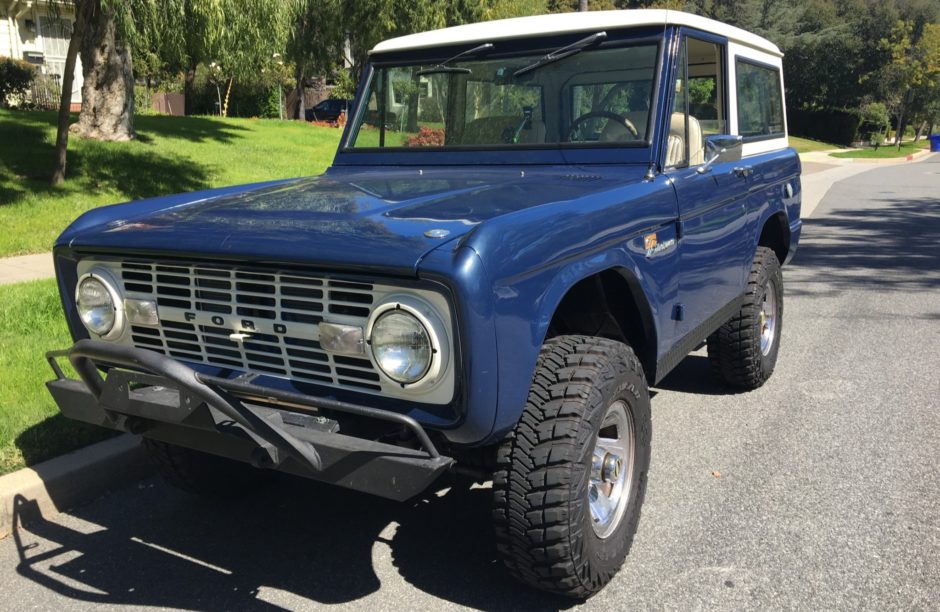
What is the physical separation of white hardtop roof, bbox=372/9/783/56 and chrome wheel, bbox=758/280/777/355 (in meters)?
1.61

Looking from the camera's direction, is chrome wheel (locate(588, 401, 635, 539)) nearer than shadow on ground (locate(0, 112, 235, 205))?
Yes

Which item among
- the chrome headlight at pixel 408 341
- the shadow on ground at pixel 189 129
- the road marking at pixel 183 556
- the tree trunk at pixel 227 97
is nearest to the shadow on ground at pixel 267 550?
the road marking at pixel 183 556

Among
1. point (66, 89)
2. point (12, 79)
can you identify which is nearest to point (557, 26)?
point (66, 89)

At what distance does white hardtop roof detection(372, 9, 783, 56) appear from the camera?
398 centimetres

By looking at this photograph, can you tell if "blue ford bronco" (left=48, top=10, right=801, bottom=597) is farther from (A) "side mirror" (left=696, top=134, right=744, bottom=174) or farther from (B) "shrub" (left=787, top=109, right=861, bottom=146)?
(B) "shrub" (left=787, top=109, right=861, bottom=146)

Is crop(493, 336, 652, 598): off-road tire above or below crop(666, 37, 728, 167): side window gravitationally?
below

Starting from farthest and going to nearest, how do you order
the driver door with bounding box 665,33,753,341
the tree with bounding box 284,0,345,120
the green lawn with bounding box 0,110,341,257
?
the tree with bounding box 284,0,345,120, the green lawn with bounding box 0,110,341,257, the driver door with bounding box 665,33,753,341

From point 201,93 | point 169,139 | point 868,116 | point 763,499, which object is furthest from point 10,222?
point 868,116

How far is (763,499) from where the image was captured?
12.8 ft

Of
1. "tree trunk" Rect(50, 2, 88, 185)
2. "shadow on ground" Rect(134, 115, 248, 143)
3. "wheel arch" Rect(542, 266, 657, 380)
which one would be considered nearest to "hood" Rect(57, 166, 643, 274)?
"wheel arch" Rect(542, 266, 657, 380)

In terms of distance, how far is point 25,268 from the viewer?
26.5 feet

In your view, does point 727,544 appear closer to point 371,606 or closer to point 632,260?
point 632,260

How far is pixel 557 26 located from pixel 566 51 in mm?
145

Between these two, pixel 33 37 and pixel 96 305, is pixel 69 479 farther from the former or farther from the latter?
pixel 33 37
